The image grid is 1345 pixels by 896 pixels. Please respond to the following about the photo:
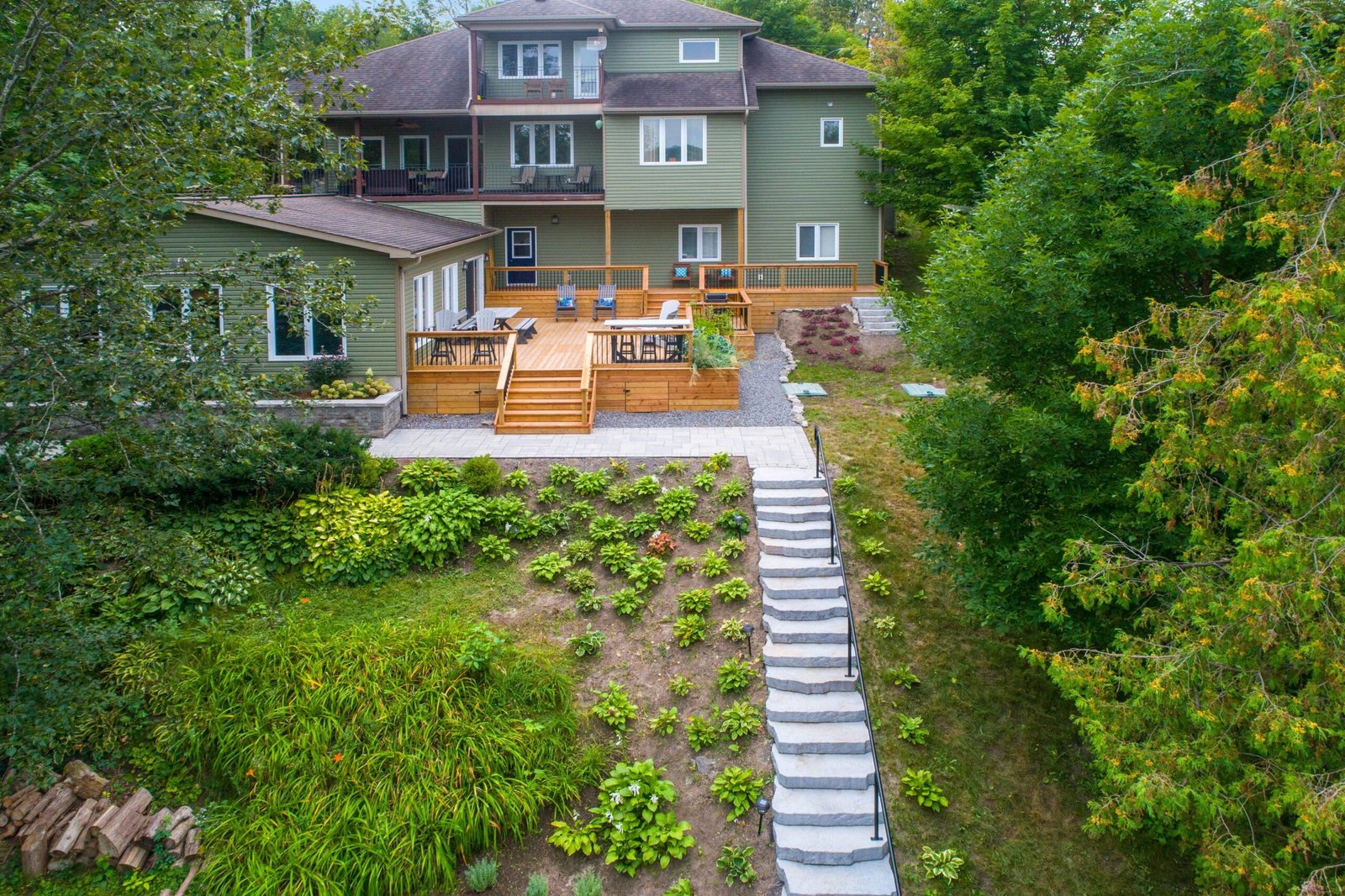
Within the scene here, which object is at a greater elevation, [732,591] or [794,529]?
[794,529]

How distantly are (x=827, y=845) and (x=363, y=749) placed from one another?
4851mm

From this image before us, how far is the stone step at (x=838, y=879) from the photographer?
940 centimetres

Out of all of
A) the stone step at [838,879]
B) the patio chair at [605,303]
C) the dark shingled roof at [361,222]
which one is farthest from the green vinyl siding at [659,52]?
the stone step at [838,879]

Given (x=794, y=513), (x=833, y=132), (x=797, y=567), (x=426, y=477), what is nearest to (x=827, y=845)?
(x=797, y=567)

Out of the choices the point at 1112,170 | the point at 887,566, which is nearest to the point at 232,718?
the point at 887,566

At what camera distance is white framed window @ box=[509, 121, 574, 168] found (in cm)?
2903

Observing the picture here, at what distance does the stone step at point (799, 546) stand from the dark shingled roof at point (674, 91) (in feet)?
55.9

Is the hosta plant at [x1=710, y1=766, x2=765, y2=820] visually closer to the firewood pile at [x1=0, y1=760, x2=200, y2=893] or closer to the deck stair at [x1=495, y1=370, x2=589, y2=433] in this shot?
the firewood pile at [x1=0, y1=760, x2=200, y2=893]

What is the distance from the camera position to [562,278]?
2920cm

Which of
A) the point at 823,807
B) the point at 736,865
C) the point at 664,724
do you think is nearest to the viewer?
the point at 736,865

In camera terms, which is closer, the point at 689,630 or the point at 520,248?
the point at 689,630

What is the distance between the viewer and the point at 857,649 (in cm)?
1138

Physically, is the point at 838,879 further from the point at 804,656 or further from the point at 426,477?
the point at 426,477

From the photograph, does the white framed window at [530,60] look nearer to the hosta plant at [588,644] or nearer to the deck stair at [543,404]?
the deck stair at [543,404]
